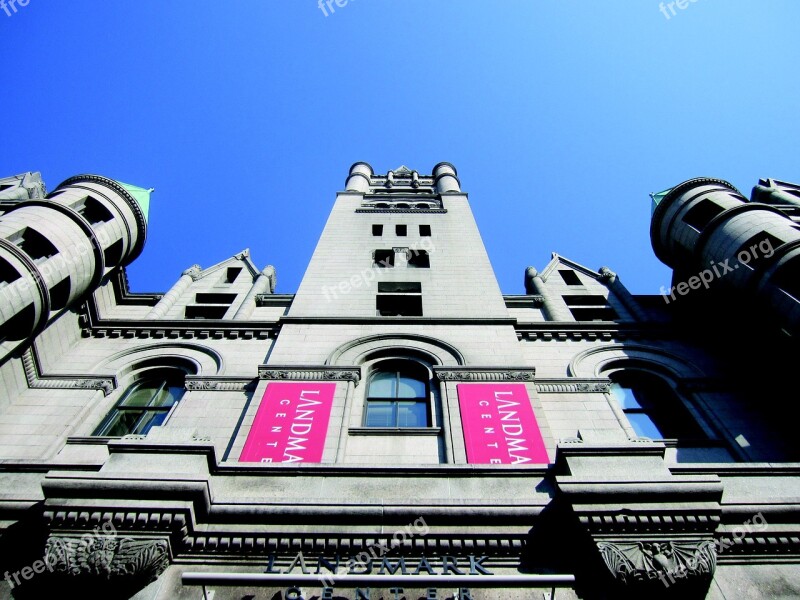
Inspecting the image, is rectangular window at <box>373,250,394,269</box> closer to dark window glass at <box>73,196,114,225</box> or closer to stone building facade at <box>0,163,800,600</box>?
stone building facade at <box>0,163,800,600</box>

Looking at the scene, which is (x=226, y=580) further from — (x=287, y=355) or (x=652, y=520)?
(x=287, y=355)

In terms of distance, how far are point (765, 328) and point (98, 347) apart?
72.9 ft

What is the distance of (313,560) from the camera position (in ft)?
29.9

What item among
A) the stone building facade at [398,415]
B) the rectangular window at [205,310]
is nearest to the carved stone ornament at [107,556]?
the stone building facade at [398,415]

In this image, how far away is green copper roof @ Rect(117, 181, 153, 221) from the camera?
24500 mm

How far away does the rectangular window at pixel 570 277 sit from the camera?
2663 centimetres

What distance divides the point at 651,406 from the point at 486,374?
18.7 feet

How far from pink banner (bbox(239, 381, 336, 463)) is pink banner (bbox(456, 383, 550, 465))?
356 cm

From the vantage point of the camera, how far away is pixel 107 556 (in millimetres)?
8414

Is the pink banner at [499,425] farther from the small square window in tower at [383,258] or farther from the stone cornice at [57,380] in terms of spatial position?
the stone cornice at [57,380]

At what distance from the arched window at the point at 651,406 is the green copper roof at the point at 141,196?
20.5m

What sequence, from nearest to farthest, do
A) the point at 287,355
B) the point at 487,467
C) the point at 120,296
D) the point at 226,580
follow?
1. the point at 226,580
2. the point at 487,467
3. the point at 287,355
4. the point at 120,296

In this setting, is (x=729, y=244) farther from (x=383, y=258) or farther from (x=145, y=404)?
(x=145, y=404)

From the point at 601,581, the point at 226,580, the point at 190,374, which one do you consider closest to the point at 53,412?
the point at 190,374
